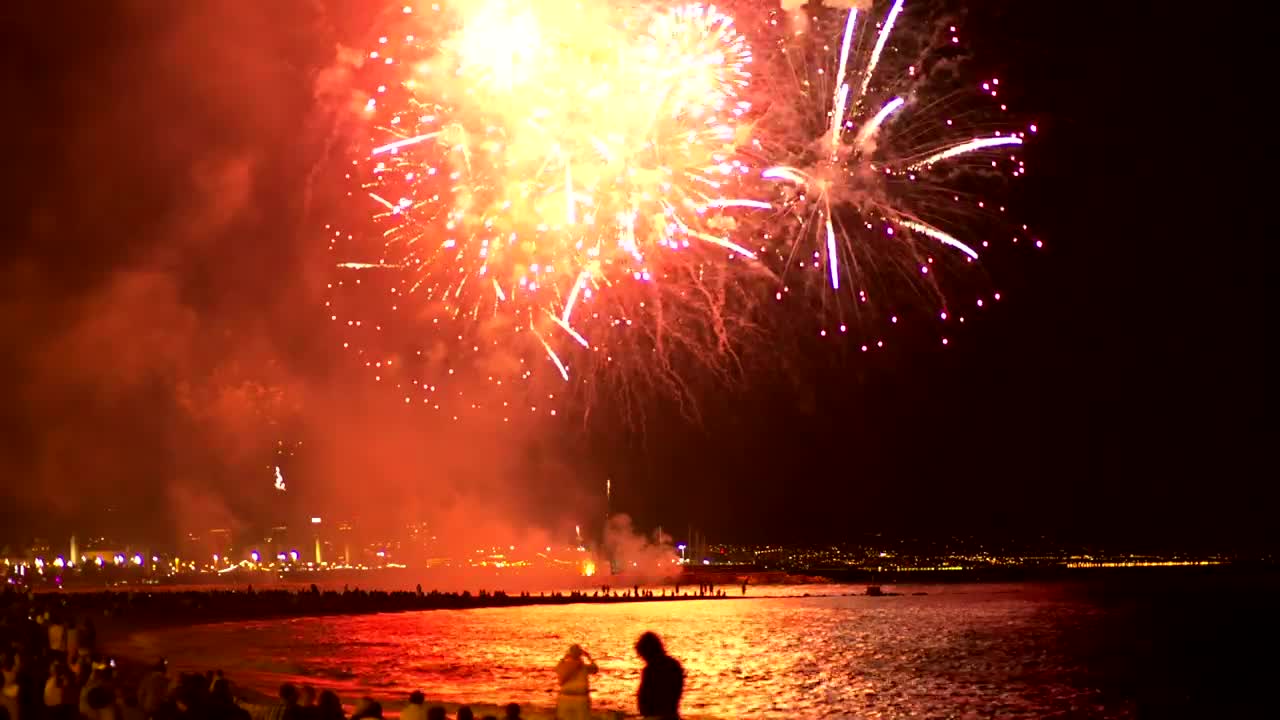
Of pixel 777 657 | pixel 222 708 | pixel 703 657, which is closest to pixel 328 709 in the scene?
pixel 222 708

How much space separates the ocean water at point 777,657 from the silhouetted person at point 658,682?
41.6 feet

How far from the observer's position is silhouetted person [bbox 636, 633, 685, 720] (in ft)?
28.8

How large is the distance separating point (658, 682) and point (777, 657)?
26830 millimetres

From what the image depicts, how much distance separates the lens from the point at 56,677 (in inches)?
530

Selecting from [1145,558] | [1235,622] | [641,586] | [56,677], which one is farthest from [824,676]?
[1145,558]

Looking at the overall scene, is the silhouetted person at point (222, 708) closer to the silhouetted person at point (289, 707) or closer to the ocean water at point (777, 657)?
the silhouetted person at point (289, 707)

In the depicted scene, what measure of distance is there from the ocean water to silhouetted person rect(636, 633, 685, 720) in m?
12.7

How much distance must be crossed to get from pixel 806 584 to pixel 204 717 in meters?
117

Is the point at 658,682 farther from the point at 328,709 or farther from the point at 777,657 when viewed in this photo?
the point at 777,657

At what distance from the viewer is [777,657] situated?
1363 inches

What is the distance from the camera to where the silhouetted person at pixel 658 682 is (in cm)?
877

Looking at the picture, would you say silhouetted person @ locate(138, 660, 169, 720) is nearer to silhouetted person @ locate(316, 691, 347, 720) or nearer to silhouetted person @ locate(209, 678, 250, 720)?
silhouetted person @ locate(209, 678, 250, 720)

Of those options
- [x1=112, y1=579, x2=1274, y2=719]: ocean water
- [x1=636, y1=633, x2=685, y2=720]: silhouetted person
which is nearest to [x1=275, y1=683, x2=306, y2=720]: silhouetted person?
[x1=636, y1=633, x2=685, y2=720]: silhouetted person

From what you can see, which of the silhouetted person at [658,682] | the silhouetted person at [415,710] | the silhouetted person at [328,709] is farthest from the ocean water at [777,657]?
the silhouetted person at [658,682]
